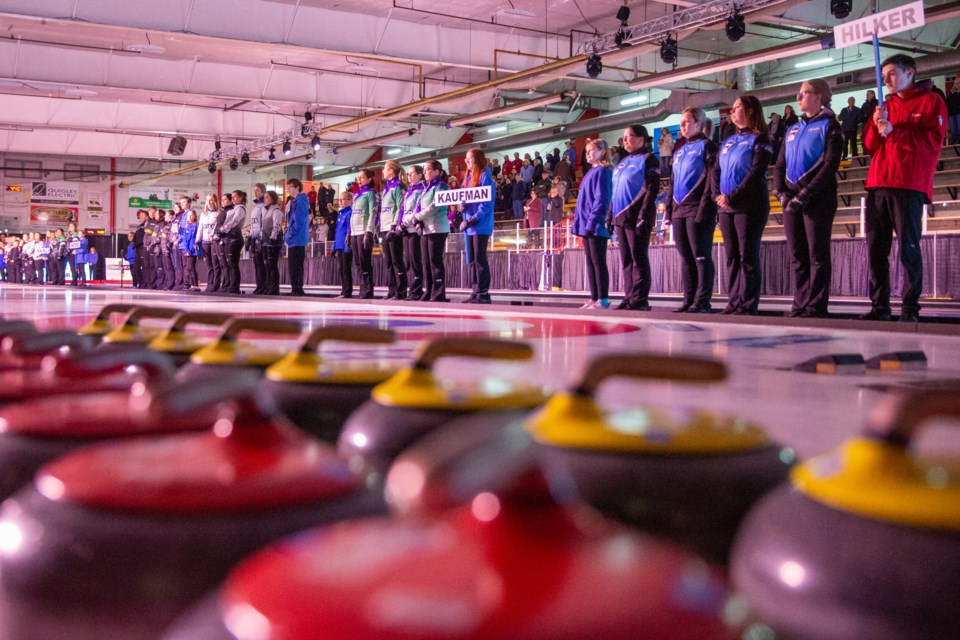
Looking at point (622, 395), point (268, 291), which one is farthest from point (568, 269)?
point (622, 395)

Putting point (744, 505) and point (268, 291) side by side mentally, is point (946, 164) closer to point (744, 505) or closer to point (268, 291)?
point (268, 291)

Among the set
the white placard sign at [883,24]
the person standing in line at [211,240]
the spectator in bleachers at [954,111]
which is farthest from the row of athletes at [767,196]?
the spectator in bleachers at [954,111]

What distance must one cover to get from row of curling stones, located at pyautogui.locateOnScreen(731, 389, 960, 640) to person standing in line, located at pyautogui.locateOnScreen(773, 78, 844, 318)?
5805mm

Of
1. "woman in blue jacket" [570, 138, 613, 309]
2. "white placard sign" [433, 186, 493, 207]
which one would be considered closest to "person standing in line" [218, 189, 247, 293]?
"white placard sign" [433, 186, 493, 207]

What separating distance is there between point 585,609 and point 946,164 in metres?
18.1

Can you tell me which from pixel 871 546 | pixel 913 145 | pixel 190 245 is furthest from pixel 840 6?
pixel 871 546

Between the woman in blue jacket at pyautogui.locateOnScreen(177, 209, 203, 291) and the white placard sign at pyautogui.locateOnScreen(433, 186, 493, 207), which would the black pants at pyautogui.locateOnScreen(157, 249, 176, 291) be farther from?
the white placard sign at pyautogui.locateOnScreen(433, 186, 493, 207)

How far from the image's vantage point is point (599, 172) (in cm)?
832

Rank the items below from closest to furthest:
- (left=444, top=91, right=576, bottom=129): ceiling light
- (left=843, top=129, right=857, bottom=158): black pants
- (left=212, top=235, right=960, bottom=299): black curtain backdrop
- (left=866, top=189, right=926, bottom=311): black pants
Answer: (left=866, top=189, right=926, bottom=311): black pants → (left=212, top=235, right=960, bottom=299): black curtain backdrop → (left=843, top=129, right=857, bottom=158): black pants → (left=444, top=91, right=576, bottom=129): ceiling light

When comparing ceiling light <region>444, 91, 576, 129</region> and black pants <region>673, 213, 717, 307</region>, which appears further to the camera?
ceiling light <region>444, 91, 576, 129</region>

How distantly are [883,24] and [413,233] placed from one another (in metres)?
5.36

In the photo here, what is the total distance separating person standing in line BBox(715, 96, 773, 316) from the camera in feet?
21.0

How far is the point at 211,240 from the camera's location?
1479 centimetres

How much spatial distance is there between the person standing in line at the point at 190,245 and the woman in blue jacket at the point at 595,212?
31.5 ft
